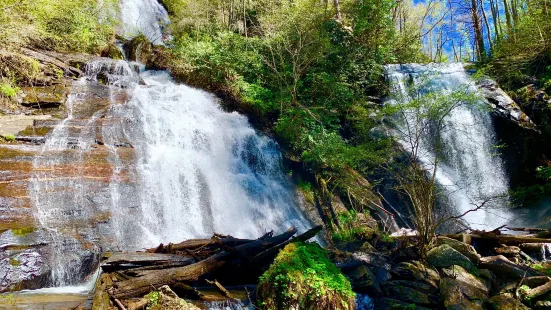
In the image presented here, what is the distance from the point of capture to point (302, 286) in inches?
207

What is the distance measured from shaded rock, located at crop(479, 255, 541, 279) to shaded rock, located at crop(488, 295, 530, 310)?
0.83 metres

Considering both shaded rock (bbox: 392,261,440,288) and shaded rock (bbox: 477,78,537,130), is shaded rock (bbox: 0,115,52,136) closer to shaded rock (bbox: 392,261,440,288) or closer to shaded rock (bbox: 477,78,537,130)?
shaded rock (bbox: 392,261,440,288)

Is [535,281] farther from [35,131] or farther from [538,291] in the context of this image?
[35,131]

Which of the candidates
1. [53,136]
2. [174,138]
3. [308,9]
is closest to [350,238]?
[174,138]

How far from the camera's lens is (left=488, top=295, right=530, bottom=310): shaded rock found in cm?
588

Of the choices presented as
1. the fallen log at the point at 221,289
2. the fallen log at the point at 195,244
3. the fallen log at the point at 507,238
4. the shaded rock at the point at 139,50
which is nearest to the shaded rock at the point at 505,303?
the fallen log at the point at 507,238

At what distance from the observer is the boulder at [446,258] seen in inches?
285

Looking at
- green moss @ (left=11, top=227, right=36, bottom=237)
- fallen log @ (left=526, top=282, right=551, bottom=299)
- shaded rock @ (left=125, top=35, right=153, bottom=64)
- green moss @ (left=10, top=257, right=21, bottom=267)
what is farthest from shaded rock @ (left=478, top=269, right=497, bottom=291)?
shaded rock @ (left=125, top=35, right=153, bottom=64)

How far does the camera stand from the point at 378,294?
21.0 ft

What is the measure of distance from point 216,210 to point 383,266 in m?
5.38

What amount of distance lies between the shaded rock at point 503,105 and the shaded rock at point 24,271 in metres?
15.5

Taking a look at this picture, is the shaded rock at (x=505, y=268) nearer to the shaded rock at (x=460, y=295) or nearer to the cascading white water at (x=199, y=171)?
the shaded rock at (x=460, y=295)

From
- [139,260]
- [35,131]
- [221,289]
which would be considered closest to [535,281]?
[221,289]

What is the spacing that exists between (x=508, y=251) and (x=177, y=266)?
24.3ft
